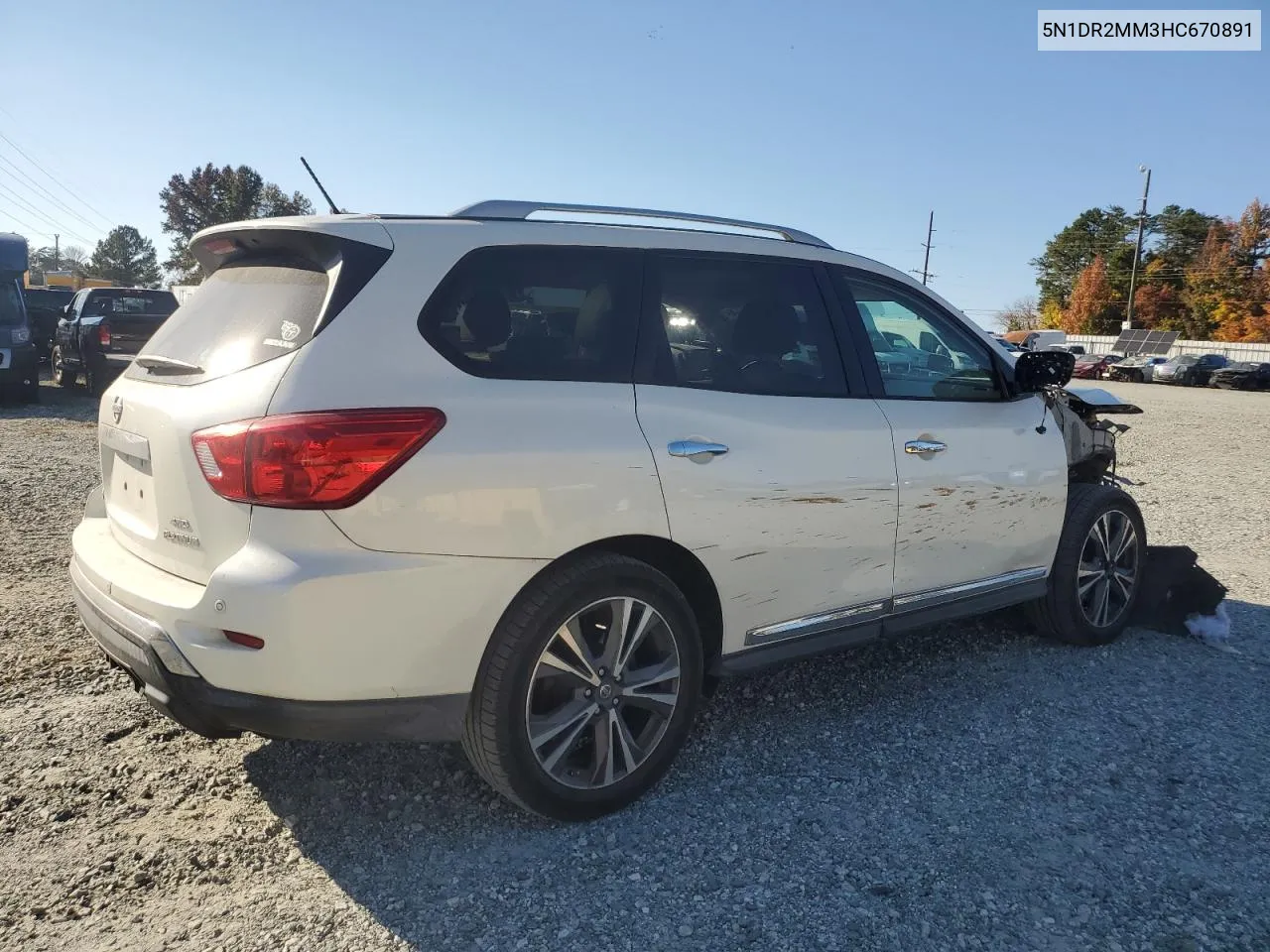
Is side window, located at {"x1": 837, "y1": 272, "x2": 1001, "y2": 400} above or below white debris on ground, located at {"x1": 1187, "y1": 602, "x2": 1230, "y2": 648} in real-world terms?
above

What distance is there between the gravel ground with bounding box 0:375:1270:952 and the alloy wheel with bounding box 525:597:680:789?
21 centimetres

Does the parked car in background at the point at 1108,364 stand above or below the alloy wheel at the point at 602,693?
below

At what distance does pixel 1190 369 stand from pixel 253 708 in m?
46.3

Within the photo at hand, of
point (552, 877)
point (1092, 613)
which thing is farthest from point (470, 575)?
point (1092, 613)

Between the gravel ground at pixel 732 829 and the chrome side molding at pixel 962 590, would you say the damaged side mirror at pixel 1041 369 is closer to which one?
the chrome side molding at pixel 962 590

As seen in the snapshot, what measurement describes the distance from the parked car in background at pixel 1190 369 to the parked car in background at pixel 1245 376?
1.73ft

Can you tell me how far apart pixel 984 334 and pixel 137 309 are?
1717cm

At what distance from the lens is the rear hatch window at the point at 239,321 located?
2762 millimetres

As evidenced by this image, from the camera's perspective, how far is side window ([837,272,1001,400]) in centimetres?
394

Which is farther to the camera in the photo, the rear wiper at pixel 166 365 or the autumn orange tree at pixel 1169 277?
the autumn orange tree at pixel 1169 277

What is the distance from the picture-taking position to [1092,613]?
16.0ft

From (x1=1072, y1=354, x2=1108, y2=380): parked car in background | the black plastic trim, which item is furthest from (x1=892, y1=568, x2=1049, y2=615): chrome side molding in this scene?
(x1=1072, y1=354, x2=1108, y2=380): parked car in background

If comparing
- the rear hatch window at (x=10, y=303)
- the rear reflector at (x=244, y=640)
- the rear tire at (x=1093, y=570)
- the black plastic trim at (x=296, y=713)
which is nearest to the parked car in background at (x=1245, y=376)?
the rear tire at (x=1093, y=570)

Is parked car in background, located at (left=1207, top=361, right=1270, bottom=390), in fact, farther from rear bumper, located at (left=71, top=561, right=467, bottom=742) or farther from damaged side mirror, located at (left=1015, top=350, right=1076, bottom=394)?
rear bumper, located at (left=71, top=561, right=467, bottom=742)
